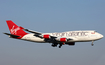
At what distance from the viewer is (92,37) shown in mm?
60250

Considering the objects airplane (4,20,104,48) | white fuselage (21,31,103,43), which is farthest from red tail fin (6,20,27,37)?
white fuselage (21,31,103,43)

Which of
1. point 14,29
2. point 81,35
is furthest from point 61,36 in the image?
point 14,29

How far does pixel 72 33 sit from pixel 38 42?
1300 cm

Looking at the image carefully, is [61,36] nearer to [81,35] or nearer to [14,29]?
[81,35]

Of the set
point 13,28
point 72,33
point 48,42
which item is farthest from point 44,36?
point 13,28

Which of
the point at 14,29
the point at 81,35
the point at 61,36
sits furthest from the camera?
the point at 14,29

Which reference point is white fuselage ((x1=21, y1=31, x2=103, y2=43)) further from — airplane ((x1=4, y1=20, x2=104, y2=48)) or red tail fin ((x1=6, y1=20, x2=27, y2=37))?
red tail fin ((x1=6, y1=20, x2=27, y2=37))

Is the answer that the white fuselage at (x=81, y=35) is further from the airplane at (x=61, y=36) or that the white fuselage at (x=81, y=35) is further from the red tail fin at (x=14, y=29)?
the red tail fin at (x=14, y=29)

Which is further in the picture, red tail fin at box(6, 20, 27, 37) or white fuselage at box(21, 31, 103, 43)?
red tail fin at box(6, 20, 27, 37)

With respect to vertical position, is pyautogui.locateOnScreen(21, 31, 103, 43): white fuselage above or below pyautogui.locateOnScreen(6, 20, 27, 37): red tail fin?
below

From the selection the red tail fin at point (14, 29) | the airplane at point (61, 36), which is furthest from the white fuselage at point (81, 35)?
the red tail fin at point (14, 29)

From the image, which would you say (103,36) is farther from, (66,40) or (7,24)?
(7,24)

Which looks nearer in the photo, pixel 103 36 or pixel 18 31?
pixel 103 36

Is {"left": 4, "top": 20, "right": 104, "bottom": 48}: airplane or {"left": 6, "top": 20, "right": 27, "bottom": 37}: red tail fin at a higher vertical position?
{"left": 6, "top": 20, "right": 27, "bottom": 37}: red tail fin
